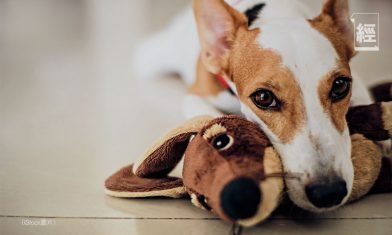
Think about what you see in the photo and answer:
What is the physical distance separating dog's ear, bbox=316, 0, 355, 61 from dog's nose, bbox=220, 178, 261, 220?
20.1 inches

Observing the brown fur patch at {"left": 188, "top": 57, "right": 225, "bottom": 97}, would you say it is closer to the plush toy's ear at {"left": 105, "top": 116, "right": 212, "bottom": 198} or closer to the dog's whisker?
the plush toy's ear at {"left": 105, "top": 116, "right": 212, "bottom": 198}

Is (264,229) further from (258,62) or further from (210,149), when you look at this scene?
(258,62)

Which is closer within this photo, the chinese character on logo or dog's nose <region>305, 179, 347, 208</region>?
dog's nose <region>305, 179, 347, 208</region>

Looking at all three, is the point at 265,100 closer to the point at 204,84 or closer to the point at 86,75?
the point at 204,84

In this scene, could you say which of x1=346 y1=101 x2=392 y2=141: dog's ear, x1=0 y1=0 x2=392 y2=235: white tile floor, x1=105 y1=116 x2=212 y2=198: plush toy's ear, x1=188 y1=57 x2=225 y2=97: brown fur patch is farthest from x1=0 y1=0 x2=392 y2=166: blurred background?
x1=346 y1=101 x2=392 y2=141: dog's ear

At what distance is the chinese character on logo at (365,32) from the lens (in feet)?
4.81

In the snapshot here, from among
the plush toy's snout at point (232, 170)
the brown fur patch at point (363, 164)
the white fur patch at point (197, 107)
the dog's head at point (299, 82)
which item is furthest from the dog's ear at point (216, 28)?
the brown fur patch at point (363, 164)

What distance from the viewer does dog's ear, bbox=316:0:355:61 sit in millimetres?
1397

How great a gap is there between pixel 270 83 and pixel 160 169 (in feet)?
1.09

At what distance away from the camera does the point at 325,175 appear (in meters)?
1.10

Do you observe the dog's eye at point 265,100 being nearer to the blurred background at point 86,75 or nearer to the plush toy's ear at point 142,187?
the plush toy's ear at point 142,187

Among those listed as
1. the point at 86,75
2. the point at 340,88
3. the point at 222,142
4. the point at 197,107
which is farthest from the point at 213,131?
the point at 86,75

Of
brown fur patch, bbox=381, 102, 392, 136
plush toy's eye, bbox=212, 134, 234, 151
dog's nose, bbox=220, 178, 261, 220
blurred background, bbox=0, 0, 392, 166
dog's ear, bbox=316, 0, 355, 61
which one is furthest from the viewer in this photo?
blurred background, bbox=0, 0, 392, 166

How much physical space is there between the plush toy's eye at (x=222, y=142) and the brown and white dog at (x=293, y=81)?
106mm
